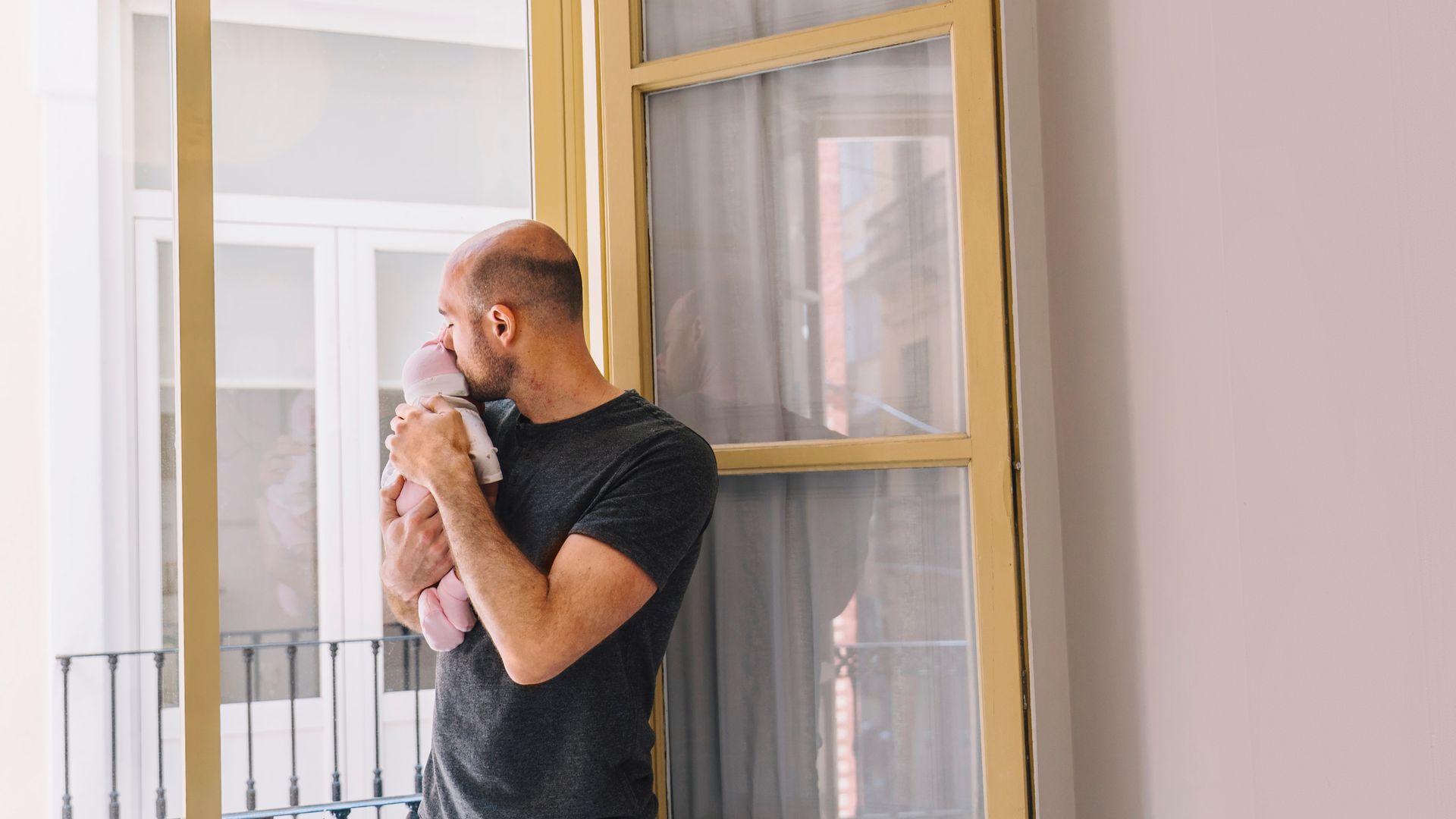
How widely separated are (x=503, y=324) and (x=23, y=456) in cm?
315

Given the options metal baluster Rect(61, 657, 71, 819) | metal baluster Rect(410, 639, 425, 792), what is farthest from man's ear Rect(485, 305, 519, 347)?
metal baluster Rect(61, 657, 71, 819)

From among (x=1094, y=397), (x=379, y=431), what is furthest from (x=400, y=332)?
(x=1094, y=397)

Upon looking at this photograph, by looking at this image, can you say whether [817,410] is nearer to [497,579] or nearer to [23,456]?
[497,579]

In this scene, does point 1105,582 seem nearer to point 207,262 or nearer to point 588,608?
point 588,608

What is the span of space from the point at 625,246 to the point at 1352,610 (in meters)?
1.12

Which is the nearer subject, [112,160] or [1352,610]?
[1352,610]

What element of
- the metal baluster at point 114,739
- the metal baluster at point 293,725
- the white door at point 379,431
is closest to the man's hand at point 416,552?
the white door at point 379,431

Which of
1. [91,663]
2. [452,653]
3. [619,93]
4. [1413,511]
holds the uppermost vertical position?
[619,93]

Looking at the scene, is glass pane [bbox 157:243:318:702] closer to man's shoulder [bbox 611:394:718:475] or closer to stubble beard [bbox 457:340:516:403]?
stubble beard [bbox 457:340:516:403]

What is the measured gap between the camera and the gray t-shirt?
49.1 inches

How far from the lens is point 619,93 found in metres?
1.64

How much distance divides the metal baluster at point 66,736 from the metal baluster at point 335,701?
102 cm

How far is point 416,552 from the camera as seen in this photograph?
132 centimetres

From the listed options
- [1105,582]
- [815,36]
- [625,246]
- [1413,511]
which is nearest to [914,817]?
[1105,582]
